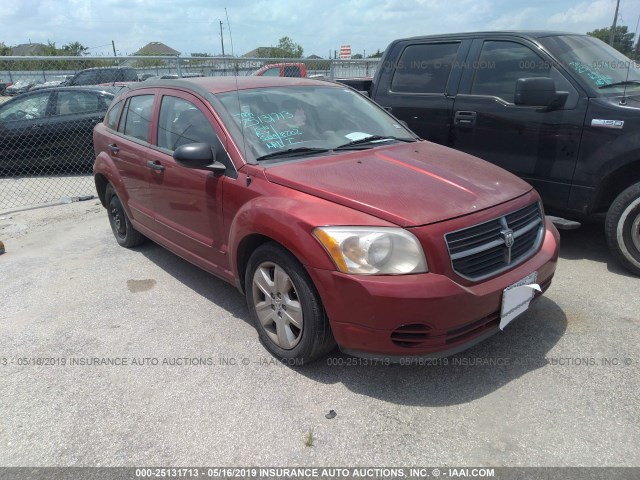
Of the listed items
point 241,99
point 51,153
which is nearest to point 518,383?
point 241,99

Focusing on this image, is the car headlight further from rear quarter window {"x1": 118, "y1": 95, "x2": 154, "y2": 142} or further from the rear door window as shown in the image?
the rear door window

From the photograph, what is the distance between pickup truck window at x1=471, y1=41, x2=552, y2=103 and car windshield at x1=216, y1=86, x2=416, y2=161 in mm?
1281

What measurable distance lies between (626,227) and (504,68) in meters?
1.84

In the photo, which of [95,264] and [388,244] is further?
[95,264]

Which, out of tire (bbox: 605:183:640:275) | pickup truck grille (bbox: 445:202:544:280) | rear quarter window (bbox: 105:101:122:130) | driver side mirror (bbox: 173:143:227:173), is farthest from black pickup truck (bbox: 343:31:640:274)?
rear quarter window (bbox: 105:101:122:130)

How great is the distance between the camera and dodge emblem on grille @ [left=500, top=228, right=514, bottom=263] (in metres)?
2.78

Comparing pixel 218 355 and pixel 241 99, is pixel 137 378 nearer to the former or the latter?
pixel 218 355

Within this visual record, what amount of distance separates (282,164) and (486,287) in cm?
144

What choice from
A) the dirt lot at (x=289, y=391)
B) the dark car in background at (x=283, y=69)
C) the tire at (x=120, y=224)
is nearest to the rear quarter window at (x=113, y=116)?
the tire at (x=120, y=224)

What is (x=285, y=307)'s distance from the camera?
295cm

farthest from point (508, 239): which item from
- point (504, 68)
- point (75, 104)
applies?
point (75, 104)

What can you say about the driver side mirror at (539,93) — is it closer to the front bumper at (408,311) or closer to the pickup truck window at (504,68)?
the pickup truck window at (504,68)

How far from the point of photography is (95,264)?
4.97 metres

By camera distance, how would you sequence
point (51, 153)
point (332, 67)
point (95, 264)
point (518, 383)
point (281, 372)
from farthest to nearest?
point (332, 67) < point (51, 153) < point (95, 264) < point (281, 372) < point (518, 383)
